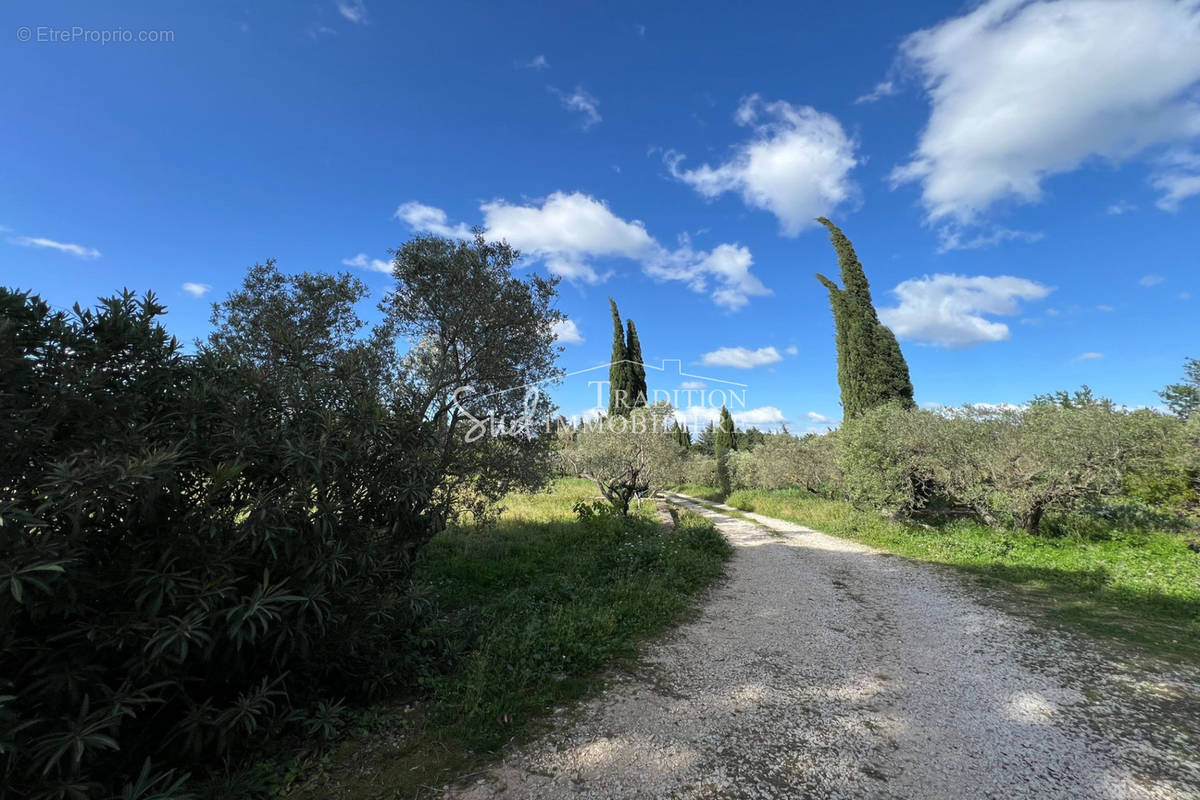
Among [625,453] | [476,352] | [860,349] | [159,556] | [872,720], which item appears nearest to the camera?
[159,556]

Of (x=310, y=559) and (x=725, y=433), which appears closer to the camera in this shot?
(x=310, y=559)

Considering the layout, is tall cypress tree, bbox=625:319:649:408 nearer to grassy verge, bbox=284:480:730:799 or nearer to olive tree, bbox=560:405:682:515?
olive tree, bbox=560:405:682:515

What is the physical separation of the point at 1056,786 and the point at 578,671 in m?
4.00

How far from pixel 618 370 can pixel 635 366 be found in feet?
4.05

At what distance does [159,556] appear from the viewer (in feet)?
10.2

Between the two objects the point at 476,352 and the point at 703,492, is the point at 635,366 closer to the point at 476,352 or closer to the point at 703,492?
the point at 703,492

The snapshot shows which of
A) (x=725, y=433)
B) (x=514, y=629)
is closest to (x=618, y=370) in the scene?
(x=725, y=433)

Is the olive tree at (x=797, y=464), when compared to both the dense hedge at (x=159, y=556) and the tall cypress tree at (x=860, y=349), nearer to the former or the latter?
the tall cypress tree at (x=860, y=349)

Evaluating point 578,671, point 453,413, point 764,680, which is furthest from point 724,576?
point 453,413

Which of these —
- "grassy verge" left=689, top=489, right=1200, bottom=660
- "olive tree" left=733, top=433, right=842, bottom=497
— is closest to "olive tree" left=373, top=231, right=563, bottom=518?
"grassy verge" left=689, top=489, right=1200, bottom=660

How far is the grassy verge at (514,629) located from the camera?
354 cm

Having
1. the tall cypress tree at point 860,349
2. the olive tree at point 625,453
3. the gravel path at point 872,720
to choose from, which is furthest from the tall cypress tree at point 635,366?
the gravel path at point 872,720

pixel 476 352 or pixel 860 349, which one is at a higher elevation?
pixel 860 349

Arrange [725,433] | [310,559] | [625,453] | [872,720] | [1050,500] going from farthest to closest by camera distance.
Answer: [725,433], [625,453], [1050,500], [872,720], [310,559]
